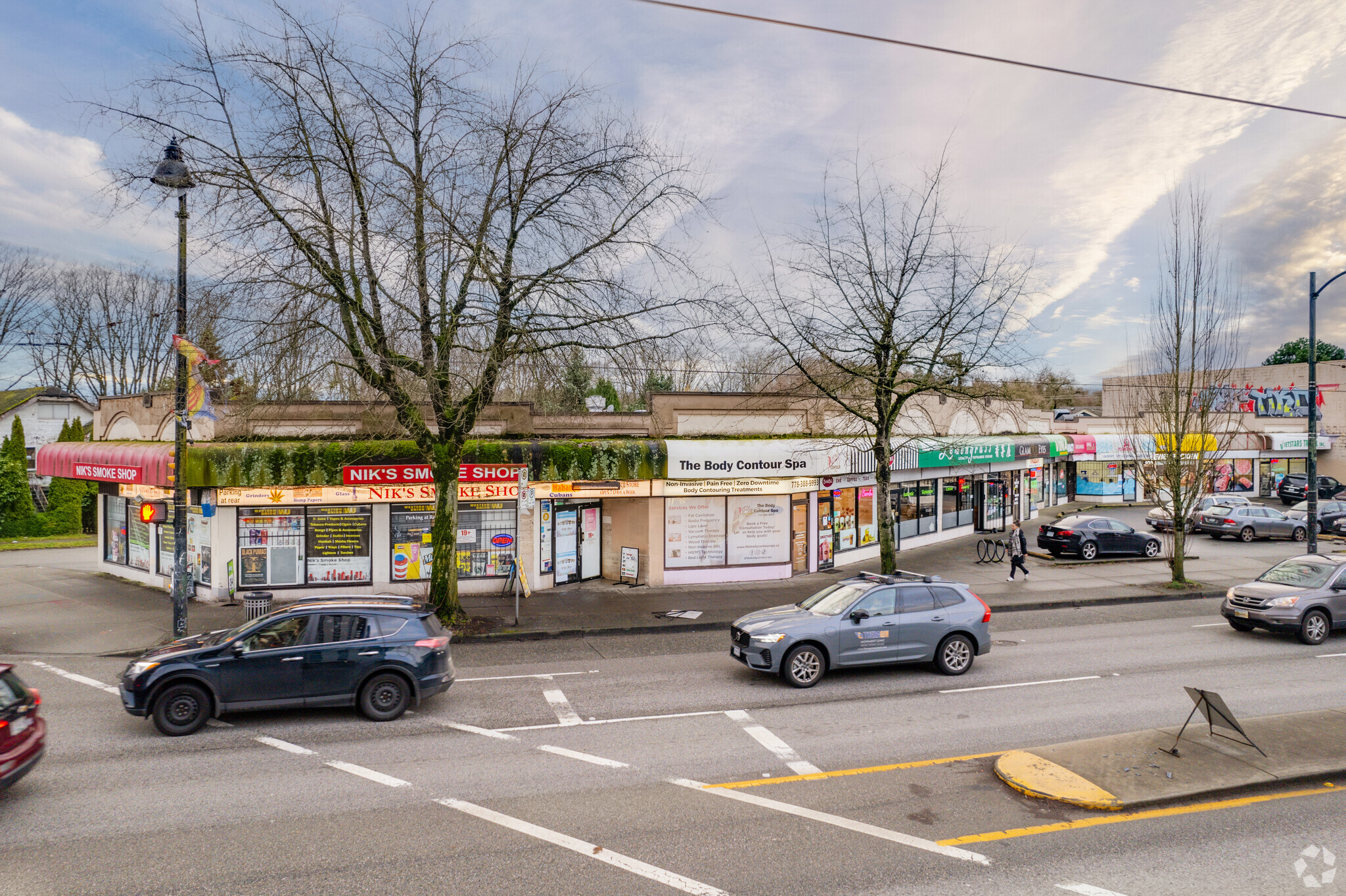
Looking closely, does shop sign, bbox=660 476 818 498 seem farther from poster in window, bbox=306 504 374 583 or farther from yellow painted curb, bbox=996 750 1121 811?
yellow painted curb, bbox=996 750 1121 811

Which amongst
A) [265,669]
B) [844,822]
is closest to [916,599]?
[844,822]

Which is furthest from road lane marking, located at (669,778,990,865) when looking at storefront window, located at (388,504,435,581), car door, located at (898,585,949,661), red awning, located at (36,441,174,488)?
red awning, located at (36,441,174,488)

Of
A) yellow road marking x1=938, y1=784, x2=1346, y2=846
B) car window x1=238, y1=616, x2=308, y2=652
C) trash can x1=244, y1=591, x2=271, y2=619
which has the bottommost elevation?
yellow road marking x1=938, y1=784, x2=1346, y2=846

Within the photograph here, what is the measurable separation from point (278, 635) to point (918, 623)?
927cm

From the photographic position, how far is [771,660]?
1107 cm

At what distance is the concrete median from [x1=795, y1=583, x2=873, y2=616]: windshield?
365 cm

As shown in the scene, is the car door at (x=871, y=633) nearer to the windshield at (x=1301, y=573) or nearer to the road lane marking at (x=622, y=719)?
the road lane marking at (x=622, y=719)

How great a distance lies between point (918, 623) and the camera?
38.5ft

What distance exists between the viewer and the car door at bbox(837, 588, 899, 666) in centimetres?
1144

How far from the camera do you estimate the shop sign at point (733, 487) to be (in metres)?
19.3

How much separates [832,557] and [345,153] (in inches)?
642

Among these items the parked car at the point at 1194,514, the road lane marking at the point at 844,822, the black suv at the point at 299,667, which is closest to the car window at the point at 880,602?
the road lane marking at the point at 844,822

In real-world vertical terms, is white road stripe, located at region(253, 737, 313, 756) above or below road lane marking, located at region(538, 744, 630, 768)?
below

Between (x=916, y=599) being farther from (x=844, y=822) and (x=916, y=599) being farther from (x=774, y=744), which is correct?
(x=844, y=822)
